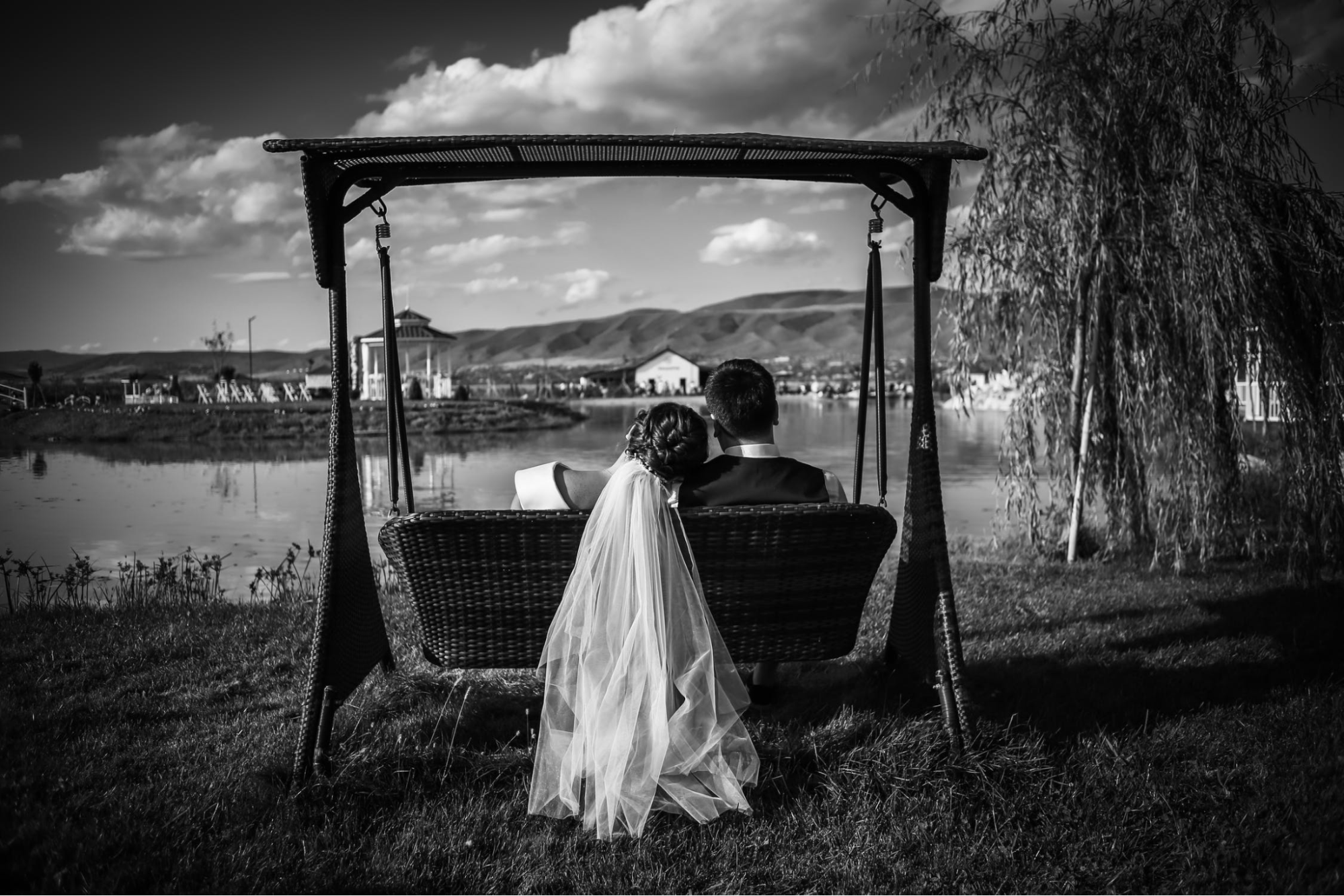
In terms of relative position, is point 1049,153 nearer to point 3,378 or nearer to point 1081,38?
point 1081,38

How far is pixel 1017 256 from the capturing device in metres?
6.67

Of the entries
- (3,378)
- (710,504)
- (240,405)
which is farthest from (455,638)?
(240,405)

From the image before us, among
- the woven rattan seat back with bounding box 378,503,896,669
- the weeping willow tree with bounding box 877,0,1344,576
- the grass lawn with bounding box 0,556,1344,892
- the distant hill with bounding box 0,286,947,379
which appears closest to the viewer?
the grass lawn with bounding box 0,556,1344,892

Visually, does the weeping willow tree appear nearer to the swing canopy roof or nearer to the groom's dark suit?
the swing canopy roof

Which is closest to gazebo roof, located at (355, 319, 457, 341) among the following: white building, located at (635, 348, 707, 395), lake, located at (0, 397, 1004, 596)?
lake, located at (0, 397, 1004, 596)

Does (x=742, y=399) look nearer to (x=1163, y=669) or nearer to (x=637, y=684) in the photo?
(x=637, y=684)

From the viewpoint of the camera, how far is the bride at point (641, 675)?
2.79 meters

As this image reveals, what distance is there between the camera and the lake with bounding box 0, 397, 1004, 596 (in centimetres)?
913

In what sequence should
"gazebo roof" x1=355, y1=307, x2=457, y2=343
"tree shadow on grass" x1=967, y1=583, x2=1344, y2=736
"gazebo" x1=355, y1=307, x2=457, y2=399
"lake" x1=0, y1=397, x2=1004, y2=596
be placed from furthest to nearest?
"gazebo roof" x1=355, y1=307, x2=457, y2=343 < "gazebo" x1=355, y1=307, x2=457, y2=399 < "lake" x1=0, y1=397, x2=1004, y2=596 < "tree shadow on grass" x1=967, y1=583, x2=1344, y2=736

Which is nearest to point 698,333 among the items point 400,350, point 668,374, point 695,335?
point 695,335

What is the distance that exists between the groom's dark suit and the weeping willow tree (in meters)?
4.21

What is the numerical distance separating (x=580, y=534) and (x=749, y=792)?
99 cm

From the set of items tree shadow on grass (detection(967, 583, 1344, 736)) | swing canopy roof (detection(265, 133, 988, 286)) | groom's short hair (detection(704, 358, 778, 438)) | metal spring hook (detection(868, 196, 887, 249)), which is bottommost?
tree shadow on grass (detection(967, 583, 1344, 736))

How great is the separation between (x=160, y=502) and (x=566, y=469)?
11003 millimetres
